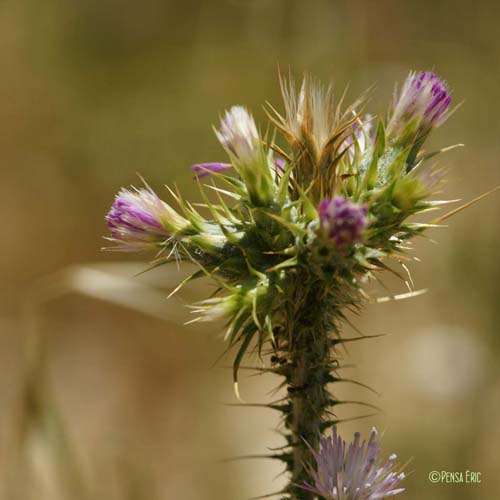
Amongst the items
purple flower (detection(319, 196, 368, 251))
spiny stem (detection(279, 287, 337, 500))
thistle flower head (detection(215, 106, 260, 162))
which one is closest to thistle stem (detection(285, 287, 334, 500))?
spiny stem (detection(279, 287, 337, 500))

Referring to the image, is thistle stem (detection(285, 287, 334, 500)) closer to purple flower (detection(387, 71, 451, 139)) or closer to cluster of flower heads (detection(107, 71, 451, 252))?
cluster of flower heads (detection(107, 71, 451, 252))

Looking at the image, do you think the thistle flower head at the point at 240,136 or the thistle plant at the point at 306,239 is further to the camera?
the thistle flower head at the point at 240,136

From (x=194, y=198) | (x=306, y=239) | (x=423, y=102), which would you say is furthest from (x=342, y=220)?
(x=194, y=198)

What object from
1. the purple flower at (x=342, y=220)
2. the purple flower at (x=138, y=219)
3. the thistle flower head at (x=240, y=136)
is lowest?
the purple flower at (x=342, y=220)

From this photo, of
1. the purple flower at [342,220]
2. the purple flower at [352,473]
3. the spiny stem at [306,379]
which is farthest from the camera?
the spiny stem at [306,379]

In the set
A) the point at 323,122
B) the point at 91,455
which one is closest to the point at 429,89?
the point at 323,122

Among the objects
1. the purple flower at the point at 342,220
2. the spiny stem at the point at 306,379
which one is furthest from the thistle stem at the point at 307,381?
the purple flower at the point at 342,220

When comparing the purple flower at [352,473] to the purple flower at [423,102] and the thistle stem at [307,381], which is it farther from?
the purple flower at [423,102]
